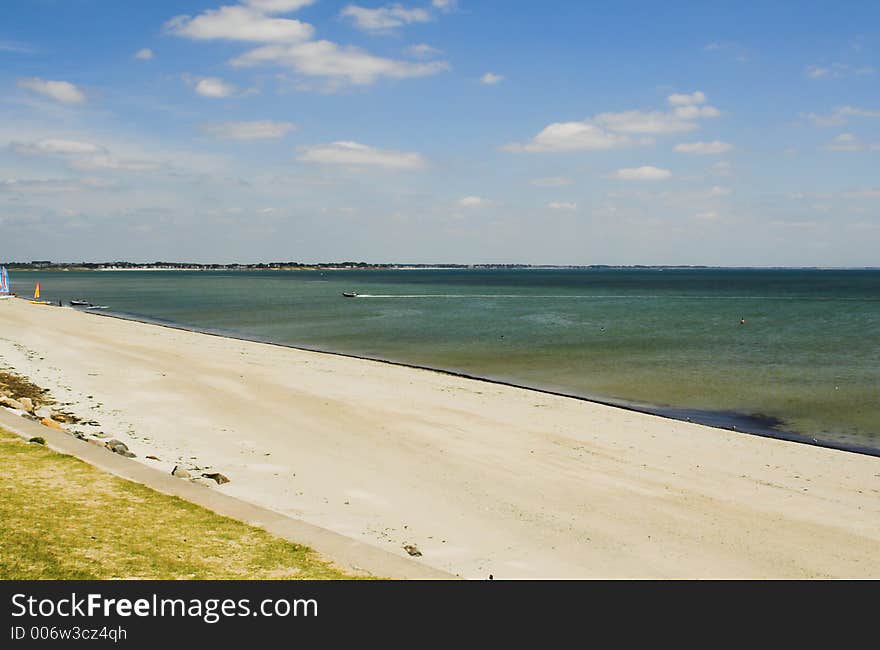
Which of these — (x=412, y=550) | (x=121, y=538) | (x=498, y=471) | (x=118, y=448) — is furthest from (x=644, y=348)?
(x=121, y=538)

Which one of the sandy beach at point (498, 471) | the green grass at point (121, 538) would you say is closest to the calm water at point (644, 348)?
the sandy beach at point (498, 471)

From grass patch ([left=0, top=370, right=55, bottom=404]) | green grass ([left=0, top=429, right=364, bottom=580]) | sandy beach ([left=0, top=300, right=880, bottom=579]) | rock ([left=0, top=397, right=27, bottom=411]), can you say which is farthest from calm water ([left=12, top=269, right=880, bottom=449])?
rock ([left=0, top=397, right=27, bottom=411])

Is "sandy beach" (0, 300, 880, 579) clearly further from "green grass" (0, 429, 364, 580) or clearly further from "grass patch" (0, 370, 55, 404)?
"green grass" (0, 429, 364, 580)

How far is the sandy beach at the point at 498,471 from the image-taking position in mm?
12273

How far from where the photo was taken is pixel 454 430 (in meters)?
21.8

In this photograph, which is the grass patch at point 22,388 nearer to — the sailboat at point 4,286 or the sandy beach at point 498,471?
the sandy beach at point 498,471

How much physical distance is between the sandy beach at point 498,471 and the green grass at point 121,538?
9.62 ft

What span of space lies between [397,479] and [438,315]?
203 feet

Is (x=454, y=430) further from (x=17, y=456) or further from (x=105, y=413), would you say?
(x=17, y=456)

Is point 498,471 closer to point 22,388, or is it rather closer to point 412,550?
point 412,550

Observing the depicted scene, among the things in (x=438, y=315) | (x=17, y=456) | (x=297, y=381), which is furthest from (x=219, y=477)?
(x=438, y=315)

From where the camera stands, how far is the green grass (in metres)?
7.94

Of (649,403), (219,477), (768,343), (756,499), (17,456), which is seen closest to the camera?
(17,456)

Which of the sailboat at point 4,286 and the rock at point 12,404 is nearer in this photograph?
the rock at point 12,404
